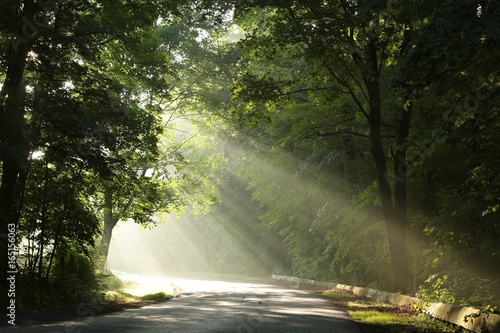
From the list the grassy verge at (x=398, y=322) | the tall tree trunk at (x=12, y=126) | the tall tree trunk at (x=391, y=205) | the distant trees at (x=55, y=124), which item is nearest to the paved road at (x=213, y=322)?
the grassy verge at (x=398, y=322)

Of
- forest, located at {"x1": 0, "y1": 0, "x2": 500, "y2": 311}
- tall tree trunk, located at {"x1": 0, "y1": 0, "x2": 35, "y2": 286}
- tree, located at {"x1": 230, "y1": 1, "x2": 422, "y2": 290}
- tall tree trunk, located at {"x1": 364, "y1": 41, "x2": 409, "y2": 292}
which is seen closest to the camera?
forest, located at {"x1": 0, "y1": 0, "x2": 500, "y2": 311}

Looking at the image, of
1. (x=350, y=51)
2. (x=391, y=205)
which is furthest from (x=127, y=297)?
(x=350, y=51)

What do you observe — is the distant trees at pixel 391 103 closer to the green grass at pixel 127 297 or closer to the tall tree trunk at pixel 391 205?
the tall tree trunk at pixel 391 205

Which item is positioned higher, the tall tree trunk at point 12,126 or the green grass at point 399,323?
the tall tree trunk at point 12,126

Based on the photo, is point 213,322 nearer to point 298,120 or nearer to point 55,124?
point 55,124

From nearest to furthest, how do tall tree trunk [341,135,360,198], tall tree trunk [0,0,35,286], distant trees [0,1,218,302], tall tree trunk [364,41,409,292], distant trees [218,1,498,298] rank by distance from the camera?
distant trees [218,1,498,298]
tall tree trunk [0,0,35,286]
distant trees [0,1,218,302]
tall tree trunk [364,41,409,292]
tall tree trunk [341,135,360,198]

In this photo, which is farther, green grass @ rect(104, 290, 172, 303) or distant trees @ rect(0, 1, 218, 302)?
green grass @ rect(104, 290, 172, 303)

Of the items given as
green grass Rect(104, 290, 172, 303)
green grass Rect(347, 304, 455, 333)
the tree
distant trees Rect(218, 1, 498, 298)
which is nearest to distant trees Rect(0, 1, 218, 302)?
green grass Rect(104, 290, 172, 303)

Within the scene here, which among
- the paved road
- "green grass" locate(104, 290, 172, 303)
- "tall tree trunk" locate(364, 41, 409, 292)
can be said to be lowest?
the paved road

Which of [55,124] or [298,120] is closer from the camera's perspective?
[55,124]

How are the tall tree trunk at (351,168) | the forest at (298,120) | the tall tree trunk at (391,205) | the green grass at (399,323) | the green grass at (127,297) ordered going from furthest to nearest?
1. the tall tree trunk at (351,168)
2. the green grass at (127,297)
3. the tall tree trunk at (391,205)
4. the forest at (298,120)
5. the green grass at (399,323)

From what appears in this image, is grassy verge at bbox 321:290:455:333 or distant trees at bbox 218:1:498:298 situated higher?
distant trees at bbox 218:1:498:298

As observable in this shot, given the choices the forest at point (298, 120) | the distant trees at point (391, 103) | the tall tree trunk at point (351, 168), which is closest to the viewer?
the distant trees at point (391, 103)

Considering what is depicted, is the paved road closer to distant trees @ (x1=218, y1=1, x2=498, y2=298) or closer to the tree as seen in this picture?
distant trees @ (x1=218, y1=1, x2=498, y2=298)
